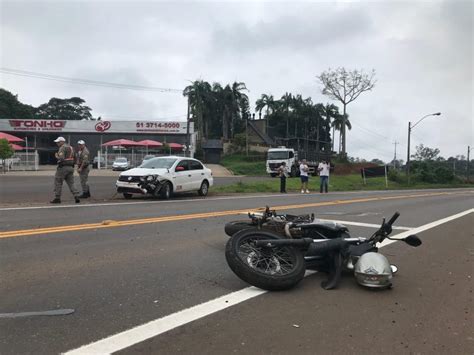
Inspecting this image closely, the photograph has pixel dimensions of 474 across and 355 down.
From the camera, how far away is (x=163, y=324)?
3879 mm

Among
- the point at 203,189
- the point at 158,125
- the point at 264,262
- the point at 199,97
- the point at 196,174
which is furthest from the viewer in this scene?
the point at 199,97

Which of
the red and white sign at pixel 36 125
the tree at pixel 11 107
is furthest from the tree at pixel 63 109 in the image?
the red and white sign at pixel 36 125

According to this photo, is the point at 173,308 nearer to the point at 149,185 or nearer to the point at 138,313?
the point at 138,313

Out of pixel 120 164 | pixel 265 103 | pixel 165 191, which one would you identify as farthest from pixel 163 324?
pixel 265 103

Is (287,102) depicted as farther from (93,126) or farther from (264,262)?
(264,262)

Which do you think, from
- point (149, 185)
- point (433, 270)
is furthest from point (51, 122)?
point (433, 270)

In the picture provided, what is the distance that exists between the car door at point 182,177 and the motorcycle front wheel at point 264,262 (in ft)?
36.5

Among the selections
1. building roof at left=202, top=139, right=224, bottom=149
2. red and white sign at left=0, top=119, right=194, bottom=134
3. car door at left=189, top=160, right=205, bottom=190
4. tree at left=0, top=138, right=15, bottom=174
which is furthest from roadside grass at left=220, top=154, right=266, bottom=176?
car door at left=189, top=160, right=205, bottom=190

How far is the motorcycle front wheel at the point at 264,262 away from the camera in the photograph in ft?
15.9

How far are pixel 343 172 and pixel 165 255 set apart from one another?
5257cm

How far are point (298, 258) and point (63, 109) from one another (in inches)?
3989

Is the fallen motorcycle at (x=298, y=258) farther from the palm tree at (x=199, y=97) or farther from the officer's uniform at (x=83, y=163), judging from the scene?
the palm tree at (x=199, y=97)

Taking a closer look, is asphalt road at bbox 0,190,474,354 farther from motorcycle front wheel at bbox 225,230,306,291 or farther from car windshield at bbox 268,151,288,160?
car windshield at bbox 268,151,288,160

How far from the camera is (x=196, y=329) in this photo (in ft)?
12.5
